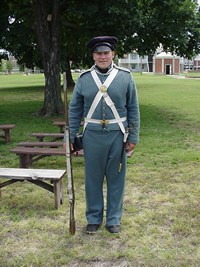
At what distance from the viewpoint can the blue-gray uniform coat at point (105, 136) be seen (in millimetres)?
4109

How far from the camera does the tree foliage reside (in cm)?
1209

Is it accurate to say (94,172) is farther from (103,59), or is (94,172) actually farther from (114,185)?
(103,59)

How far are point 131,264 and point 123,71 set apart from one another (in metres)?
2.00

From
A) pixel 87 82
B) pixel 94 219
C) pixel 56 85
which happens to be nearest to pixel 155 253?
pixel 94 219

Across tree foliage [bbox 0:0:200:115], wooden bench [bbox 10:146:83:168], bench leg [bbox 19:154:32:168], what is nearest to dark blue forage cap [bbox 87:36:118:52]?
wooden bench [bbox 10:146:83:168]

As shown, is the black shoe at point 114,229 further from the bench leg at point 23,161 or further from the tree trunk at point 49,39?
the tree trunk at point 49,39

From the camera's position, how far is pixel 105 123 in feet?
13.5

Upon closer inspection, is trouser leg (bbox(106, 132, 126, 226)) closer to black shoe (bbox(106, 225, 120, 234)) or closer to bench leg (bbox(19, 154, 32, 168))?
black shoe (bbox(106, 225, 120, 234))

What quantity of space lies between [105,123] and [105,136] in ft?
0.50

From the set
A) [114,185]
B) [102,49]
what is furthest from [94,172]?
[102,49]

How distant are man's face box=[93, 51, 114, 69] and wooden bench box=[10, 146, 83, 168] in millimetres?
2620

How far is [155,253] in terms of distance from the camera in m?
3.96

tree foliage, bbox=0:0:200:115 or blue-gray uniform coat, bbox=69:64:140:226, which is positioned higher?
tree foliage, bbox=0:0:200:115

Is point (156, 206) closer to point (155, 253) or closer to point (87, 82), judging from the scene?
point (155, 253)
